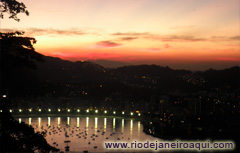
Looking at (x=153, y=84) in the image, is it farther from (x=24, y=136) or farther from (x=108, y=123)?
(x=24, y=136)

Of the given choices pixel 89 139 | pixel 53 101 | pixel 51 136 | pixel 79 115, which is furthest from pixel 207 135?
pixel 53 101

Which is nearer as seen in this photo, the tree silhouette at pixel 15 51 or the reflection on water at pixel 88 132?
the tree silhouette at pixel 15 51

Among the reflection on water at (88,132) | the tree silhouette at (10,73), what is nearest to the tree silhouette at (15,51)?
→ the tree silhouette at (10,73)

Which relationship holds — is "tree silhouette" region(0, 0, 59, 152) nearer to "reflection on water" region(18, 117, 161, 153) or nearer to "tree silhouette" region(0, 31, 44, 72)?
"tree silhouette" region(0, 31, 44, 72)

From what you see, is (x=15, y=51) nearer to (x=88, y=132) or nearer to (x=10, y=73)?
(x=10, y=73)

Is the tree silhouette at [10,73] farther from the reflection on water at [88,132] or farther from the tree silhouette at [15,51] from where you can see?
the reflection on water at [88,132]

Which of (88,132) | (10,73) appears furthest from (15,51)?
(88,132)

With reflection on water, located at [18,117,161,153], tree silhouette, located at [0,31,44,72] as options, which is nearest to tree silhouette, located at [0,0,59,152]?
tree silhouette, located at [0,31,44,72]

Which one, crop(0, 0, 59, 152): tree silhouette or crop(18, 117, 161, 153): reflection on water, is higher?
crop(0, 0, 59, 152): tree silhouette

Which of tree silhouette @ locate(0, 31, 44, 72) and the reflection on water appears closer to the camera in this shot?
tree silhouette @ locate(0, 31, 44, 72)
